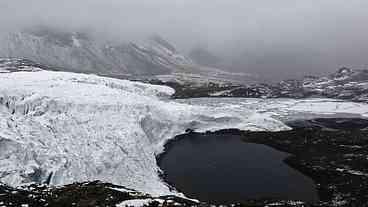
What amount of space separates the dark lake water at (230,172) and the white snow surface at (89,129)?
11.6ft

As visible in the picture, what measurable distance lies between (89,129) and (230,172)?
21.2 m

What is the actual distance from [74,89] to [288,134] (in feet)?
139

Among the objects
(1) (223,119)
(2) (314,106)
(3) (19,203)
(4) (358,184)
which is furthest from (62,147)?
(2) (314,106)

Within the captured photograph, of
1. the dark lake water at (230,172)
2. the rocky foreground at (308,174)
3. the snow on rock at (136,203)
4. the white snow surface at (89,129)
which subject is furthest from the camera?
the dark lake water at (230,172)

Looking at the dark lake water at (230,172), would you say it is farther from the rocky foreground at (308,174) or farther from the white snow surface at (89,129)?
the white snow surface at (89,129)

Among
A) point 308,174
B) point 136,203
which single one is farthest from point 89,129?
point 308,174

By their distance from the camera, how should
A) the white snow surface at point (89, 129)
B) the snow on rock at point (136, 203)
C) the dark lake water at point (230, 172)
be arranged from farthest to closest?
the dark lake water at point (230, 172) → the white snow surface at point (89, 129) → the snow on rock at point (136, 203)

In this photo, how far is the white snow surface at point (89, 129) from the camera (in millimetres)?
47438

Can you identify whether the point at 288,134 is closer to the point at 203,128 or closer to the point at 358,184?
the point at 203,128

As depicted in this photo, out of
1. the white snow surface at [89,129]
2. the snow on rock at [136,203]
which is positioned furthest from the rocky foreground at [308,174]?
the white snow surface at [89,129]

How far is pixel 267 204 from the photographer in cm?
4775

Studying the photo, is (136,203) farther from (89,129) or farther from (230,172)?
(230,172)

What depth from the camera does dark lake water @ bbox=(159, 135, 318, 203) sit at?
54812 mm

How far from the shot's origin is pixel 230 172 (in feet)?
206
